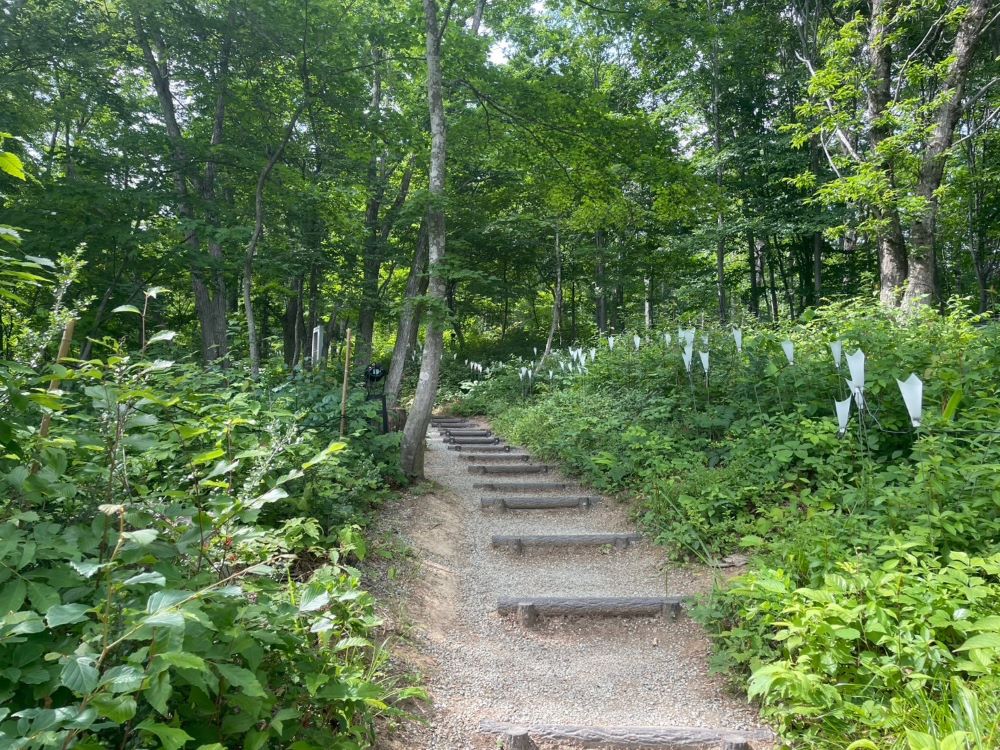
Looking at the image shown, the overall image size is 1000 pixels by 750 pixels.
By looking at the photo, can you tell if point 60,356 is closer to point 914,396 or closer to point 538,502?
point 914,396

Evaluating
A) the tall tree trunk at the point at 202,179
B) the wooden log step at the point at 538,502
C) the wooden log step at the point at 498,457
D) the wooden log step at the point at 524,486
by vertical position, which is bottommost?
the wooden log step at the point at 538,502

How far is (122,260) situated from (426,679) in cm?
639

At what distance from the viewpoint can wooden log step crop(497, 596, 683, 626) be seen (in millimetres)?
3777

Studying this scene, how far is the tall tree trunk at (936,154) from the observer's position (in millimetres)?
8211

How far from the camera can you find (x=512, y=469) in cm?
752

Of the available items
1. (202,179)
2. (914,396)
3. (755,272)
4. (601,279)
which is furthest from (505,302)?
(914,396)

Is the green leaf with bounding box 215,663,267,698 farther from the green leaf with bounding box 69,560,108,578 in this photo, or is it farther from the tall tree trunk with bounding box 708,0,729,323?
the tall tree trunk with bounding box 708,0,729,323

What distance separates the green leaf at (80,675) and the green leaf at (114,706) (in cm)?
4

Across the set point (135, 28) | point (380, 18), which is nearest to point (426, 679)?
point (135, 28)

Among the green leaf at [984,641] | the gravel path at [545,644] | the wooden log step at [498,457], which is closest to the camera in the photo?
the green leaf at [984,641]

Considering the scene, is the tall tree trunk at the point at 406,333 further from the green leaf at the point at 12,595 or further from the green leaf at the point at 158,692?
the green leaf at the point at 158,692

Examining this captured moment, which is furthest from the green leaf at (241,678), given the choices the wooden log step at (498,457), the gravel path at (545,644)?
the wooden log step at (498,457)

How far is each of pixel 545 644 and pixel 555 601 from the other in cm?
32

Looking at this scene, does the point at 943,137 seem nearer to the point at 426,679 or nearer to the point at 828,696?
the point at 828,696
